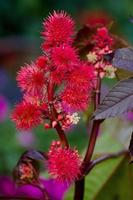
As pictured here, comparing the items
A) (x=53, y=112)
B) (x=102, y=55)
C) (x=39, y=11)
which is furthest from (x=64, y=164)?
(x=39, y=11)

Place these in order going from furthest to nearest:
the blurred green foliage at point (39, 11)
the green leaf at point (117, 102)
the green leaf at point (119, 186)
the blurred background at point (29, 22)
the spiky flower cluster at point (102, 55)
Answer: the blurred green foliage at point (39, 11) < the blurred background at point (29, 22) < the green leaf at point (119, 186) < the spiky flower cluster at point (102, 55) < the green leaf at point (117, 102)

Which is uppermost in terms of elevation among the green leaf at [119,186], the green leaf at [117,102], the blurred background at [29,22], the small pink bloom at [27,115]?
the blurred background at [29,22]

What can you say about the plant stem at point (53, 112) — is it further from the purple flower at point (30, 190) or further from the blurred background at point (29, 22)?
the blurred background at point (29, 22)

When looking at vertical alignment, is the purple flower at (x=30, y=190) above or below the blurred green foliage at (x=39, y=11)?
below

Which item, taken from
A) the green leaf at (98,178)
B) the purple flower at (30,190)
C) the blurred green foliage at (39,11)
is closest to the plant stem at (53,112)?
the green leaf at (98,178)

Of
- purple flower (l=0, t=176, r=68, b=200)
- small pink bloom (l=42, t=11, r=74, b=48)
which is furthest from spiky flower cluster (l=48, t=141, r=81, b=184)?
purple flower (l=0, t=176, r=68, b=200)

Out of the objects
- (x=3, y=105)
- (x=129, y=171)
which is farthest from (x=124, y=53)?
(x=3, y=105)
